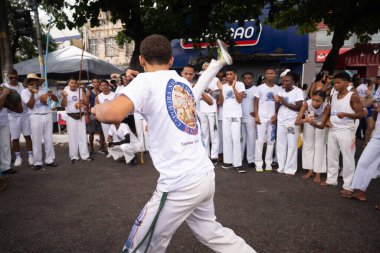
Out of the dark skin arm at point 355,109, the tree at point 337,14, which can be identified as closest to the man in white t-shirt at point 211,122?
the dark skin arm at point 355,109

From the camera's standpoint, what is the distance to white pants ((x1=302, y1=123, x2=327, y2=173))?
562 cm

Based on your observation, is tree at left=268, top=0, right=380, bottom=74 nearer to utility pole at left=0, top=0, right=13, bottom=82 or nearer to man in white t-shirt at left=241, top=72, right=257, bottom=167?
man in white t-shirt at left=241, top=72, right=257, bottom=167

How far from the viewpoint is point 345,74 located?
4.72 meters

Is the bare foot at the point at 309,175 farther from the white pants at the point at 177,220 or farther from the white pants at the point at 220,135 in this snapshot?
the white pants at the point at 177,220

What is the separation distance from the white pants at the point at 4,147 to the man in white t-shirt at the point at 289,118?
5914mm

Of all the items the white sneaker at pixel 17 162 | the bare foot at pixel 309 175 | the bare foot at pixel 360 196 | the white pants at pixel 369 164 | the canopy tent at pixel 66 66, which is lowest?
the white sneaker at pixel 17 162

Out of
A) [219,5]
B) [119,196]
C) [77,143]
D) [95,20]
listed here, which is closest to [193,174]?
[119,196]

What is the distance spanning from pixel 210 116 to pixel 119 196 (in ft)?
9.77

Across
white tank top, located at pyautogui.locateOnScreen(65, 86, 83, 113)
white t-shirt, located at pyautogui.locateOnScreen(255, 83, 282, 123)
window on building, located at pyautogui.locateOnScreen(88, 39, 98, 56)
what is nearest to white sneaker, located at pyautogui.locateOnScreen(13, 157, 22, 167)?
white tank top, located at pyautogui.locateOnScreen(65, 86, 83, 113)

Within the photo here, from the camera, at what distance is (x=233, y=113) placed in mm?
6293

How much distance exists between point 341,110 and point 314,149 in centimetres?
123

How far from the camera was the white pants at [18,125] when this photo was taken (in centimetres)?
700

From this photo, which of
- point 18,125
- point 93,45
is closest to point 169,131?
point 18,125

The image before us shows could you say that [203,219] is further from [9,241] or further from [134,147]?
[134,147]
